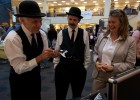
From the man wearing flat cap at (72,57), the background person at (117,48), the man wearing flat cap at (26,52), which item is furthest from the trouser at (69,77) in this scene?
the man wearing flat cap at (26,52)

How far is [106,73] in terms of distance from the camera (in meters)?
1.90

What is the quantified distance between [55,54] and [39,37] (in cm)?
24

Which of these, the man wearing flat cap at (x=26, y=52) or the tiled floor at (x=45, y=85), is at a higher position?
the man wearing flat cap at (x=26, y=52)

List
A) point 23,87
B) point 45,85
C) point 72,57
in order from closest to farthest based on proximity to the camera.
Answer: point 23,87
point 72,57
point 45,85

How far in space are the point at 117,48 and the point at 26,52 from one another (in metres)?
0.85

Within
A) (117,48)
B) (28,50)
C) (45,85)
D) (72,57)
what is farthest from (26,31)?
(45,85)

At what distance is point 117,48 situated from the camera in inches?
71.4

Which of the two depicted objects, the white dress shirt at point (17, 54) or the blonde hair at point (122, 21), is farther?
the blonde hair at point (122, 21)

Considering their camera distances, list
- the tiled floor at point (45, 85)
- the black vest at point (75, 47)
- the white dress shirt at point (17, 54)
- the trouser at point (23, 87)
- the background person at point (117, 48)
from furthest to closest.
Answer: the tiled floor at point (45, 85), the black vest at point (75, 47), the background person at point (117, 48), the trouser at point (23, 87), the white dress shirt at point (17, 54)

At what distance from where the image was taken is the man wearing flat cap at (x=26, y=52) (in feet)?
5.01

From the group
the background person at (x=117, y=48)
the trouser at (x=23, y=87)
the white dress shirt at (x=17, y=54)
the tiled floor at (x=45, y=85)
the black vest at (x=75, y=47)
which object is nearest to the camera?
the white dress shirt at (x=17, y=54)

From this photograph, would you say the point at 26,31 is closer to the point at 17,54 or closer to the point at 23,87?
the point at 17,54

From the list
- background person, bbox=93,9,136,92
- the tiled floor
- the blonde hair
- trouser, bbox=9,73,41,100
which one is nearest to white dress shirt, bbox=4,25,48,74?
trouser, bbox=9,73,41,100

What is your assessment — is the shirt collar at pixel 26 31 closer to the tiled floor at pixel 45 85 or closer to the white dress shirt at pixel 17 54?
the white dress shirt at pixel 17 54
